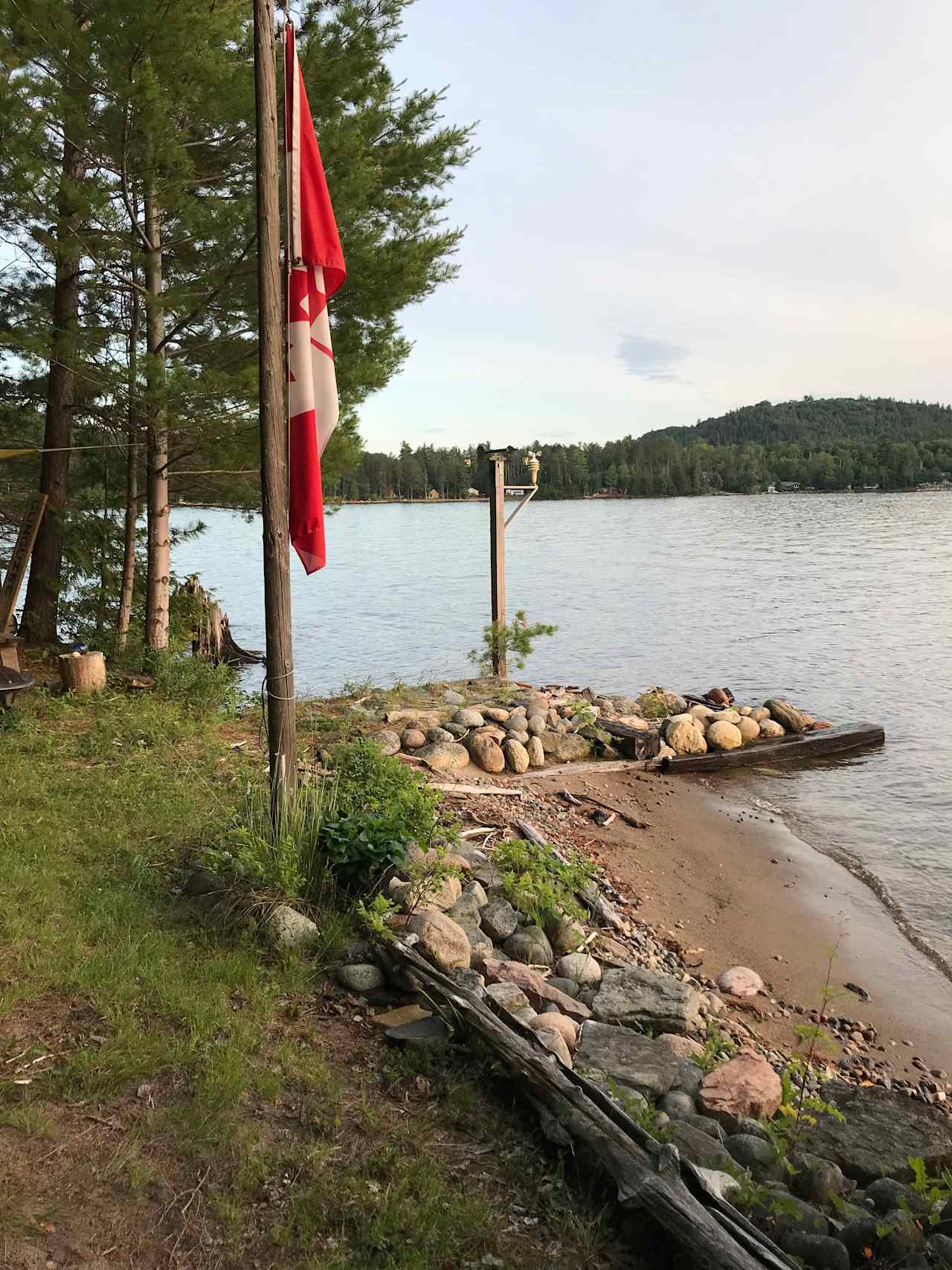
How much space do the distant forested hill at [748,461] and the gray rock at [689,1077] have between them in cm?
9322

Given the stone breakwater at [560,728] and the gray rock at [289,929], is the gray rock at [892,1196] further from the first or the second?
the stone breakwater at [560,728]

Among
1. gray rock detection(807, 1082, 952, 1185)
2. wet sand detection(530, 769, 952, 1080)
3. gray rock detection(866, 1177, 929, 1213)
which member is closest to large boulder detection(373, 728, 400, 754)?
wet sand detection(530, 769, 952, 1080)

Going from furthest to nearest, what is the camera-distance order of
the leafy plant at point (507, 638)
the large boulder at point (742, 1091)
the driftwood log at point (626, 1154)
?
the leafy plant at point (507, 638)
the large boulder at point (742, 1091)
the driftwood log at point (626, 1154)

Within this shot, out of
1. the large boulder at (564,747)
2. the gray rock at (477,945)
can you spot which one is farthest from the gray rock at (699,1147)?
the large boulder at (564,747)

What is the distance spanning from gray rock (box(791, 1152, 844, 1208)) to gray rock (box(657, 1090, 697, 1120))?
19.5 inches

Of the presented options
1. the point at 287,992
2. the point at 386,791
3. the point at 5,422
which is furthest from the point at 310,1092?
the point at 5,422

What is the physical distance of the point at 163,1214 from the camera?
9.50 ft

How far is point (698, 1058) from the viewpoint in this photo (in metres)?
4.45

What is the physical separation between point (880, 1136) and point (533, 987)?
1692 mm

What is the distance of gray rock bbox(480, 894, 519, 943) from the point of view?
17.8 feet

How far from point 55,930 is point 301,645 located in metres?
17.0

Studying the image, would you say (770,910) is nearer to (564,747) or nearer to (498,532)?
(564,747)

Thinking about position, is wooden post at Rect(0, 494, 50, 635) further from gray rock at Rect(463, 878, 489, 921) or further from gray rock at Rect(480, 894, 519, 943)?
gray rock at Rect(480, 894, 519, 943)

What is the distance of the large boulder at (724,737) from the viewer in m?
11.8
